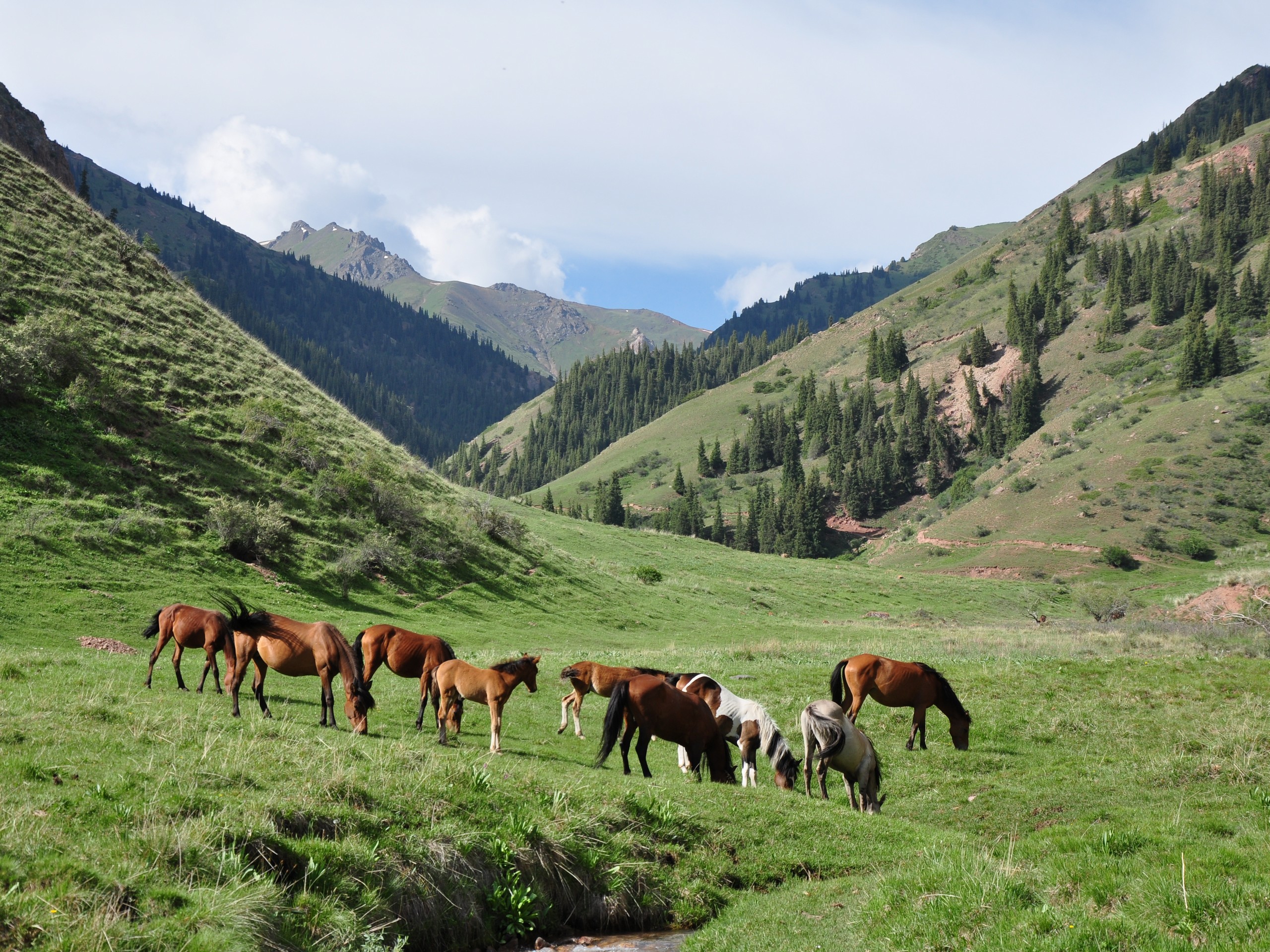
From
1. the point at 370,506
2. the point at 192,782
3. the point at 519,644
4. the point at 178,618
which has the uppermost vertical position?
the point at 370,506

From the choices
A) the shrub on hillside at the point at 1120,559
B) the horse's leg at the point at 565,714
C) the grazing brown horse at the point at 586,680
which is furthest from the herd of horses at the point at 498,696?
the shrub on hillside at the point at 1120,559

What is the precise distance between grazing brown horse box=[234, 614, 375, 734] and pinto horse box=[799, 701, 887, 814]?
25.7 feet

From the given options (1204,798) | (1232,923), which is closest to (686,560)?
(1204,798)

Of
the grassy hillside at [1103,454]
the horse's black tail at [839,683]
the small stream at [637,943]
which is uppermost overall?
the grassy hillside at [1103,454]

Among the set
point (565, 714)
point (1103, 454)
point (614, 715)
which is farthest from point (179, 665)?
point (1103, 454)

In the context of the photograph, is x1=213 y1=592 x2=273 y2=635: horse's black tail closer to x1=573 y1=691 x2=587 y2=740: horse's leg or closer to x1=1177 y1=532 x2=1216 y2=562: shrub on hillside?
x1=573 y1=691 x2=587 y2=740: horse's leg

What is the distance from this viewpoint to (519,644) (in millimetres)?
36125

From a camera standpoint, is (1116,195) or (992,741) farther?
(1116,195)

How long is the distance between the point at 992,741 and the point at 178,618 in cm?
1790

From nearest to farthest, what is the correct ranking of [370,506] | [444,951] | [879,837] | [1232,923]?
[1232,923] → [444,951] → [879,837] → [370,506]

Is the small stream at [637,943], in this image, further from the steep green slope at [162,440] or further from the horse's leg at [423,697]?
the steep green slope at [162,440]

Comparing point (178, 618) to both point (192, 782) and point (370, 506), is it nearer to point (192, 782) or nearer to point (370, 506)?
point (192, 782)

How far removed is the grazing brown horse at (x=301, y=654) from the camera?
14008 mm

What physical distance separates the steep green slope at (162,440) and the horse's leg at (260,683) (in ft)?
60.8
